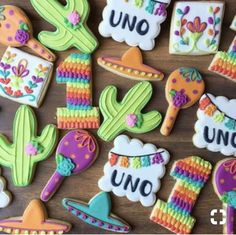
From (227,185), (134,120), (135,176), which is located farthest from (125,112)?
(227,185)

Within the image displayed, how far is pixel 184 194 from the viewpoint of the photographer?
0.81m

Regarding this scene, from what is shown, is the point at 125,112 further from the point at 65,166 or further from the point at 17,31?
the point at 17,31

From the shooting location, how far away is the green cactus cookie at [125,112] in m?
0.81

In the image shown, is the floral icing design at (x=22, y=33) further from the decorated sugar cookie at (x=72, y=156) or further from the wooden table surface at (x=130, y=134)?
the decorated sugar cookie at (x=72, y=156)

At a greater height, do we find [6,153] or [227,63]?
[227,63]

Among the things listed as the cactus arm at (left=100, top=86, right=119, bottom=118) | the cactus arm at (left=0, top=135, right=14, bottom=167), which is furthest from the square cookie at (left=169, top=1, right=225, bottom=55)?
the cactus arm at (left=0, top=135, right=14, bottom=167)

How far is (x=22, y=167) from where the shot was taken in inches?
31.9

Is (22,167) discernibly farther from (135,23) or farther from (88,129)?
(135,23)

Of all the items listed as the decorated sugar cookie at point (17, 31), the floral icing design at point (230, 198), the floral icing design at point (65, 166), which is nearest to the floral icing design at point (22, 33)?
the decorated sugar cookie at point (17, 31)

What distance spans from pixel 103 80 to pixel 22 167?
0.79 ft

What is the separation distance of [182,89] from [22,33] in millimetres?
339

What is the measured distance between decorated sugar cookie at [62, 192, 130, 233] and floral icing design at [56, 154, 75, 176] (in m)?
0.06

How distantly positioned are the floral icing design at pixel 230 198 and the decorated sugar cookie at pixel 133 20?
0.34 metres

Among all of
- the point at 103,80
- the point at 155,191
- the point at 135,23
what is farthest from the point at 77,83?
the point at 155,191
